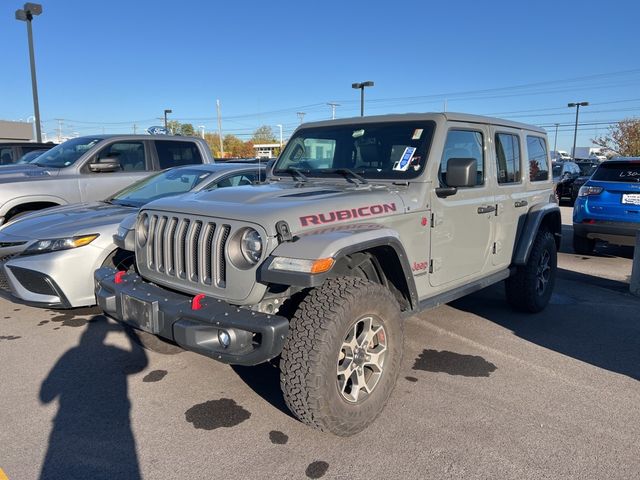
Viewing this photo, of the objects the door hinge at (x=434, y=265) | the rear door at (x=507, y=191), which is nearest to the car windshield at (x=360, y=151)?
the door hinge at (x=434, y=265)

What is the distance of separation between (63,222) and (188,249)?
2.44 meters

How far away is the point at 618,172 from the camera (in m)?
7.96

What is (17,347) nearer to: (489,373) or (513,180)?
(489,373)

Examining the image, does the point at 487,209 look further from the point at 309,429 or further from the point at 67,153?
the point at 67,153

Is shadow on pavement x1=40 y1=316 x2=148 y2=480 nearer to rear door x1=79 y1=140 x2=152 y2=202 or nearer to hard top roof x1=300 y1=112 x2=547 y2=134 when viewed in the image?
hard top roof x1=300 y1=112 x2=547 y2=134

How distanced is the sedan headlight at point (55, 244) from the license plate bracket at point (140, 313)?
161 centimetres

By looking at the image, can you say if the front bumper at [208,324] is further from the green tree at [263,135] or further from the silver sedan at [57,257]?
the green tree at [263,135]

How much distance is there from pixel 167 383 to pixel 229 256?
139 centimetres

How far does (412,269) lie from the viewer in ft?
11.5

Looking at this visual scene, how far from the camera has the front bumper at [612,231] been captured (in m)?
7.57

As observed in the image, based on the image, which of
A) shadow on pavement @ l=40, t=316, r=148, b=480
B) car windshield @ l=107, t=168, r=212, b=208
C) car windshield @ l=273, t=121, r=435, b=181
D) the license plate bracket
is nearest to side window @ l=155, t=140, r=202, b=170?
car windshield @ l=107, t=168, r=212, b=208

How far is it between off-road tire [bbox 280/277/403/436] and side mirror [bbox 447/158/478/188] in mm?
1111

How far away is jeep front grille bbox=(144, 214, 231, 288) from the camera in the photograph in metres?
2.90

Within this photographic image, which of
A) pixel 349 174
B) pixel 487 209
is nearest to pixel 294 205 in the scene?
pixel 349 174
